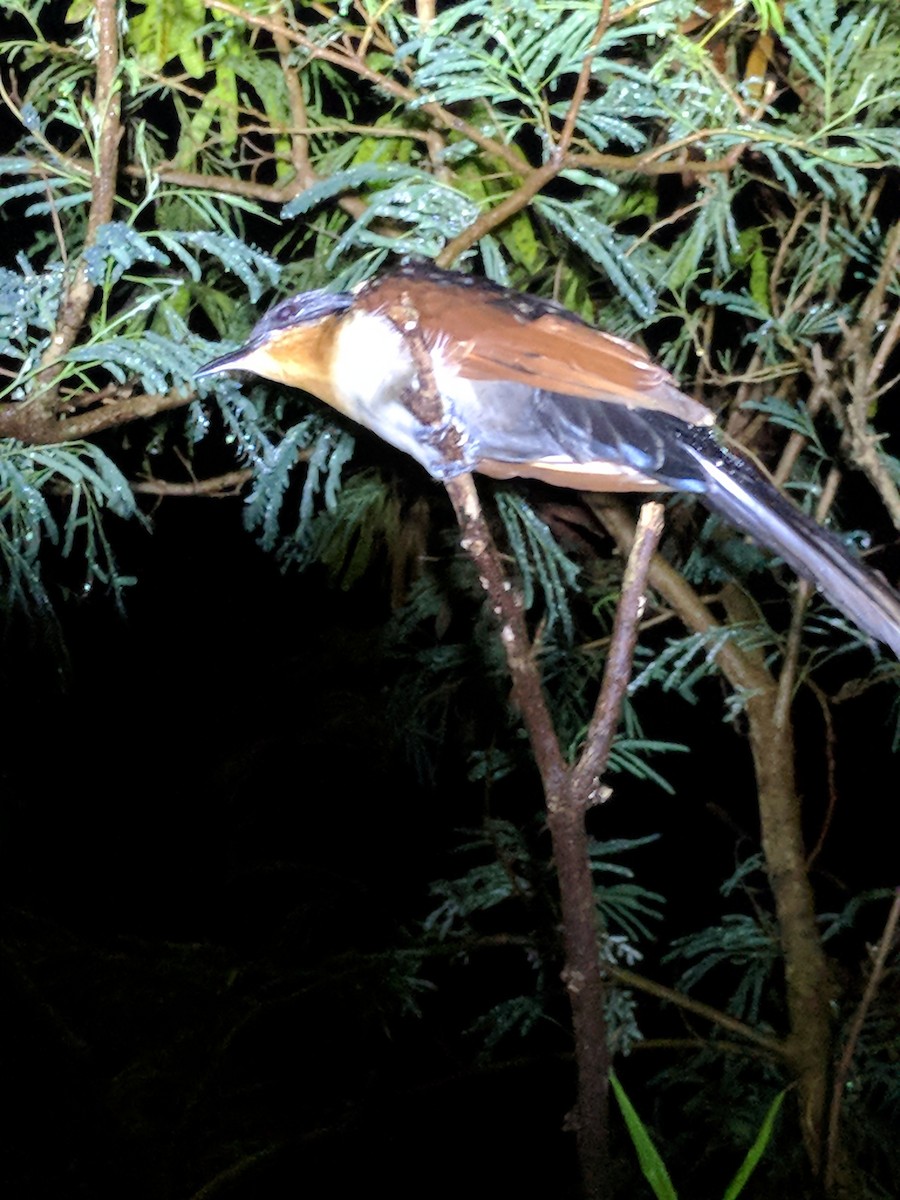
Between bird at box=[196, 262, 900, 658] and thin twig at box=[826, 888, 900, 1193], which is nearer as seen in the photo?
thin twig at box=[826, 888, 900, 1193]

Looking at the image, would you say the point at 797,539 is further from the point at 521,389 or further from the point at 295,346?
the point at 295,346

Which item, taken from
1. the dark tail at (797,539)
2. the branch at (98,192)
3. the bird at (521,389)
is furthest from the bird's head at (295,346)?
the dark tail at (797,539)

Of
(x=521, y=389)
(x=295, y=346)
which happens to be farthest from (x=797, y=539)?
(x=295, y=346)

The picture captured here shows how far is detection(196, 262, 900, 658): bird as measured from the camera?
1472 mm

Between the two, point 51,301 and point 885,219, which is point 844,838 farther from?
point 51,301

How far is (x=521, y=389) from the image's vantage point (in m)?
1.59

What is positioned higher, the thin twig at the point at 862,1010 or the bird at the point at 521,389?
the bird at the point at 521,389

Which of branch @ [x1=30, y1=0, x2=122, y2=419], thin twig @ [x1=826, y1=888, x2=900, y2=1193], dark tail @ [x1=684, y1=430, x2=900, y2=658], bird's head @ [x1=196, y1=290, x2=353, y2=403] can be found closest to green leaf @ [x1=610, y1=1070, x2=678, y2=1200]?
thin twig @ [x1=826, y1=888, x2=900, y2=1193]

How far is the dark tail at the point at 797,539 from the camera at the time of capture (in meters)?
1.35

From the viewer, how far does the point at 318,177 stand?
5.59ft

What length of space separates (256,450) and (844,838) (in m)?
2.77

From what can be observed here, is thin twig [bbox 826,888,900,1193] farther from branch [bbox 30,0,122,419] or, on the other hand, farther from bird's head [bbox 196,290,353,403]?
branch [bbox 30,0,122,419]

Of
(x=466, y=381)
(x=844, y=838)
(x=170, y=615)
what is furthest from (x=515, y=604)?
(x=844, y=838)

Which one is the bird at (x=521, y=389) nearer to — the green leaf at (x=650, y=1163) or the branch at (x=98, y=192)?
the branch at (x=98, y=192)
